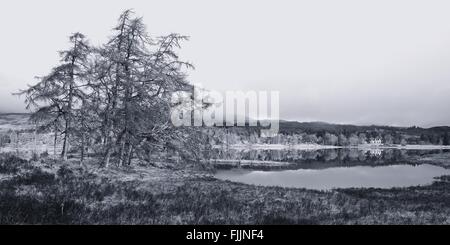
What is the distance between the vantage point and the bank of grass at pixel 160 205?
432 inches

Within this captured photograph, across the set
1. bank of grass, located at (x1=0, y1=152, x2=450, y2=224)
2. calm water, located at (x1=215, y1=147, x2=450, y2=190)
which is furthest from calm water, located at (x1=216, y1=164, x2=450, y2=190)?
bank of grass, located at (x1=0, y1=152, x2=450, y2=224)

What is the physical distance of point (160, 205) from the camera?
530 inches

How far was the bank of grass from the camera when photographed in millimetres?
10961

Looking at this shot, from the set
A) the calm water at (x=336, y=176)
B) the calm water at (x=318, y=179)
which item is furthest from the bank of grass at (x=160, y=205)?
the calm water at (x=336, y=176)

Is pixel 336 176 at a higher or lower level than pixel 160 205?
lower

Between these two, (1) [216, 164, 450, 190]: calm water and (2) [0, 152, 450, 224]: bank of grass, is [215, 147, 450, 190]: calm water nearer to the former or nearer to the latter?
(1) [216, 164, 450, 190]: calm water

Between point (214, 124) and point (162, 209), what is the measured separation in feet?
63.9

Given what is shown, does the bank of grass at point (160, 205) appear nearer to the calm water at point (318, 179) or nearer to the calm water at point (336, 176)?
the calm water at point (318, 179)

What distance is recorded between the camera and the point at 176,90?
2778 cm

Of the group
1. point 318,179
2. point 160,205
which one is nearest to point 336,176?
point 318,179

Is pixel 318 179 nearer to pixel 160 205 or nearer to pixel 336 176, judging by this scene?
pixel 336 176
